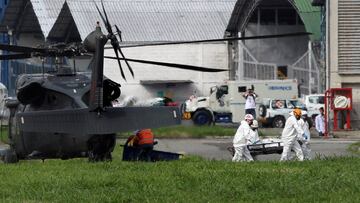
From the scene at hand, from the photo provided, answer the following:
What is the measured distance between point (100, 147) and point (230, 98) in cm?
3354

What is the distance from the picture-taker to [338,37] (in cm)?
4641

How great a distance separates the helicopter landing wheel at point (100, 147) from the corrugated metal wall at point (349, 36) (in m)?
29.5

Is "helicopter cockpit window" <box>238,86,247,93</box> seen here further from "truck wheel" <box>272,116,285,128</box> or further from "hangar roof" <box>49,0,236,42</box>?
"hangar roof" <box>49,0,236,42</box>

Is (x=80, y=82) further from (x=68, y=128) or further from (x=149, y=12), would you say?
(x=149, y=12)

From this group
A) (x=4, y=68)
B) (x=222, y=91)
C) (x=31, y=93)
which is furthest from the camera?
(x=4, y=68)

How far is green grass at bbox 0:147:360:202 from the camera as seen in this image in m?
11.5

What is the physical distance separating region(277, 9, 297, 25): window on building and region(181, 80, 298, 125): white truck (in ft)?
63.1

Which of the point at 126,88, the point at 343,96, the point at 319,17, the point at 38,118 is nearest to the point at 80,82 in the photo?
the point at 38,118

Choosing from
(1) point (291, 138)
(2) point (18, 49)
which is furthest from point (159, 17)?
(2) point (18, 49)

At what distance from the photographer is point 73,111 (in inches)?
617

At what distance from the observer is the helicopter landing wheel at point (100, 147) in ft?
58.2

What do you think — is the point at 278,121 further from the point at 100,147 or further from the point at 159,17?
the point at 100,147

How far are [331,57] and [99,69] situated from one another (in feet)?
106

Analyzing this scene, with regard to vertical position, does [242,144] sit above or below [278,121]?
below
